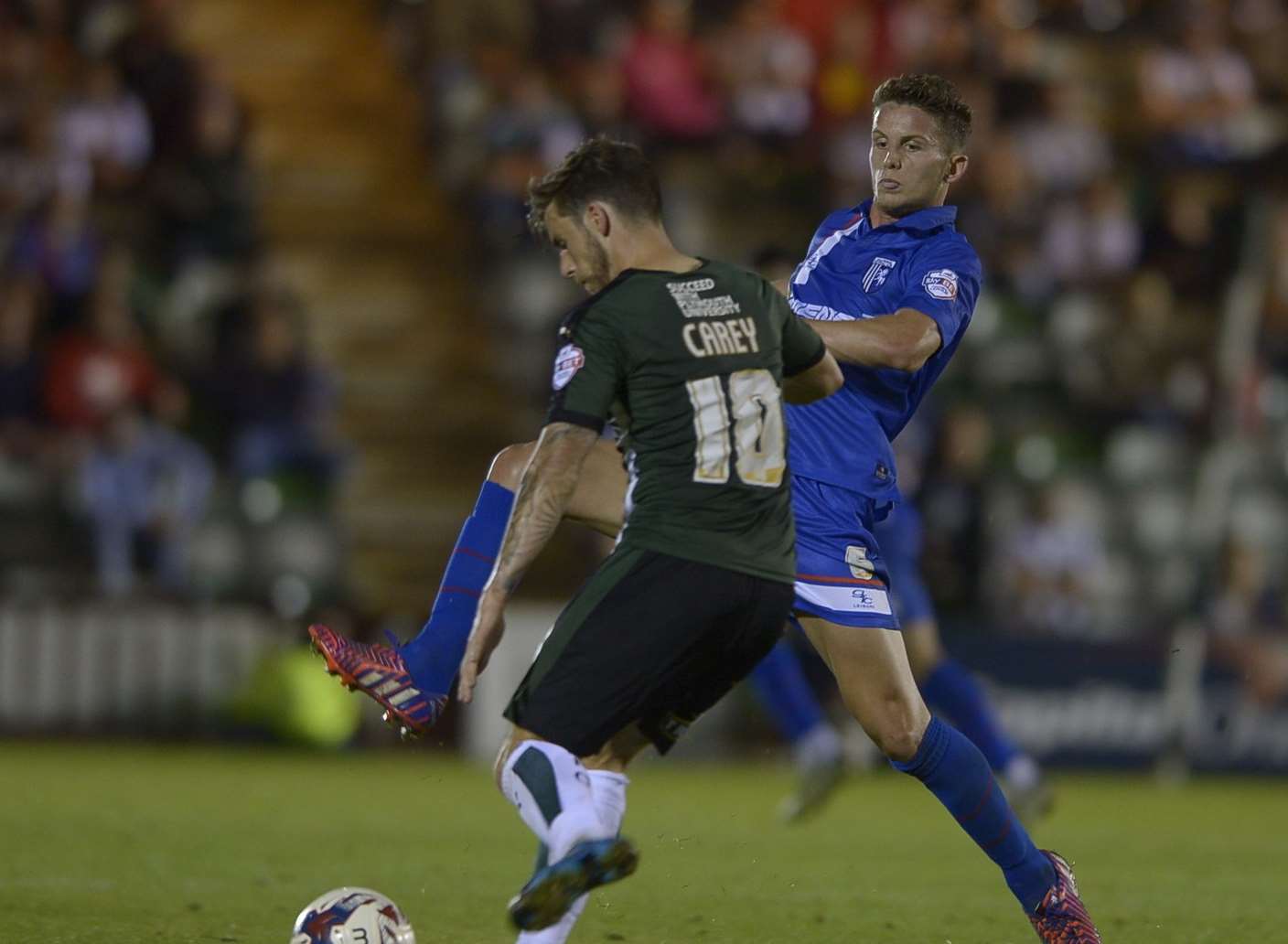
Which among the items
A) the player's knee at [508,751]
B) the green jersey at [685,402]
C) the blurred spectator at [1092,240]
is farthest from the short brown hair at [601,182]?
the blurred spectator at [1092,240]

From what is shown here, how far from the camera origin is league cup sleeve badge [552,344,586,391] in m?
4.83

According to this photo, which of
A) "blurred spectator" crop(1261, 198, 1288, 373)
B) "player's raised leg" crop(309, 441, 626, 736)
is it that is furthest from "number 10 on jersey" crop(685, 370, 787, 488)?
"blurred spectator" crop(1261, 198, 1288, 373)

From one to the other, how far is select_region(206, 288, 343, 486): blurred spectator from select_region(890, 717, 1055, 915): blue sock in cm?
878

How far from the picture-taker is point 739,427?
16.1 feet

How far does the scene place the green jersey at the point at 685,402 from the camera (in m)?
4.84

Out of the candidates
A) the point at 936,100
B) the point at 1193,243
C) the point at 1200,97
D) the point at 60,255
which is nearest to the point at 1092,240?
the point at 1193,243

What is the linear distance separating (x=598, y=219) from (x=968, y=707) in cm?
550

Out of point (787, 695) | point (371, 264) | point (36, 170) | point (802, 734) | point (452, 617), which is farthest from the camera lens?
point (371, 264)

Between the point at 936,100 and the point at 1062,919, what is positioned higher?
the point at 936,100

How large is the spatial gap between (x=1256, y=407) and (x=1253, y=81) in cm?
422

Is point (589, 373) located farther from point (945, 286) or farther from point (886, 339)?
point (945, 286)

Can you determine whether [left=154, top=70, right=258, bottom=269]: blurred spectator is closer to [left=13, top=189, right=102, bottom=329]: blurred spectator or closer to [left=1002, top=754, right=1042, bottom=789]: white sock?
[left=13, top=189, right=102, bottom=329]: blurred spectator

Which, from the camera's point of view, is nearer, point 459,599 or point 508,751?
point 508,751

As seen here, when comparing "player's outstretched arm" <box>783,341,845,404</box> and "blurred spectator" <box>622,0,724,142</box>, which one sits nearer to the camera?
"player's outstretched arm" <box>783,341,845,404</box>
